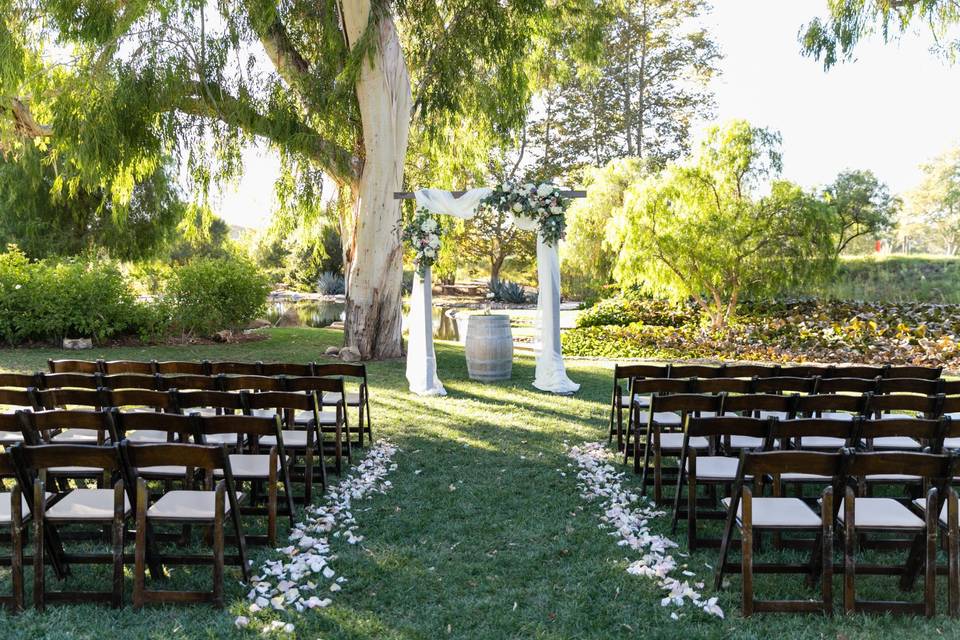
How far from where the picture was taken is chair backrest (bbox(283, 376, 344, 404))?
17.7ft

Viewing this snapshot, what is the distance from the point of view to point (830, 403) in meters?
4.42

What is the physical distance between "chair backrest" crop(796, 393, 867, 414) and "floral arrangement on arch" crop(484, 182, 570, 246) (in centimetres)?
457

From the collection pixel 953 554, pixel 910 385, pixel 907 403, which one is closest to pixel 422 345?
pixel 910 385

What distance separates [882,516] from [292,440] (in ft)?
11.5

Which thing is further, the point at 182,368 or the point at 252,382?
the point at 182,368

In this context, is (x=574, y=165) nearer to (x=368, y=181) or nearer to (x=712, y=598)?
(x=368, y=181)

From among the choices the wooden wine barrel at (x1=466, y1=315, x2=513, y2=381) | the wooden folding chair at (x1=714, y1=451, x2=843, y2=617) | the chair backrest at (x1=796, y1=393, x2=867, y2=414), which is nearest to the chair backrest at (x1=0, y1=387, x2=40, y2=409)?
the wooden folding chair at (x1=714, y1=451, x2=843, y2=617)

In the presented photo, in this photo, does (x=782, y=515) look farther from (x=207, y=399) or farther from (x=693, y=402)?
(x=207, y=399)

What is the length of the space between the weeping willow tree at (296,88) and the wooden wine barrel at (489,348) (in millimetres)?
2361

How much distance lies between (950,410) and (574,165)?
28.4m

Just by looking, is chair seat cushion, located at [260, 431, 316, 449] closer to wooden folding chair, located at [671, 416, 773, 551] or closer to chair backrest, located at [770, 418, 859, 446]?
wooden folding chair, located at [671, 416, 773, 551]

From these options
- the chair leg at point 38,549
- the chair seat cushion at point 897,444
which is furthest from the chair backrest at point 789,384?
the chair leg at point 38,549

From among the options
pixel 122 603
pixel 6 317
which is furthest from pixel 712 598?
pixel 6 317

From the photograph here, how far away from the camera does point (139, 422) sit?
12.5 feet
